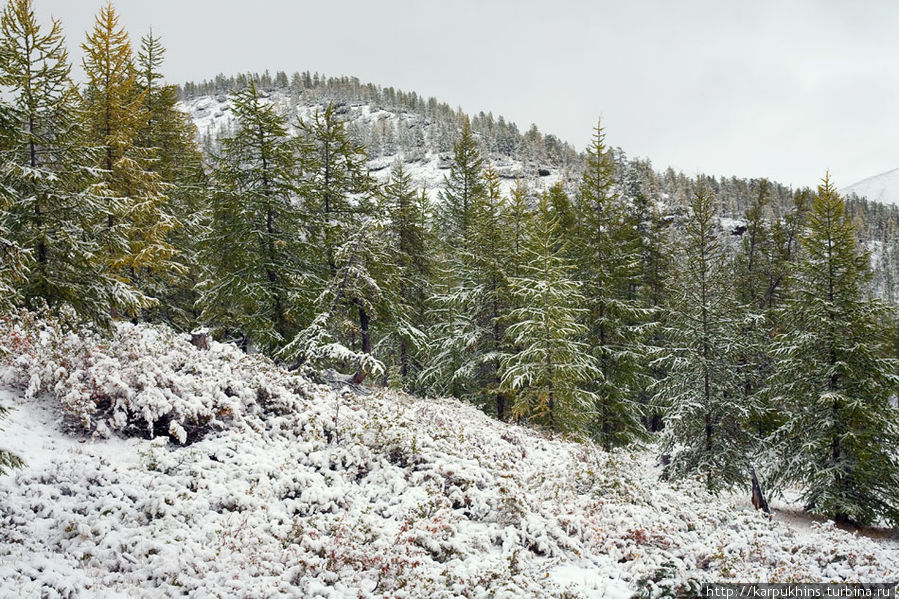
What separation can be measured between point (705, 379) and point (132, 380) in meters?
16.8

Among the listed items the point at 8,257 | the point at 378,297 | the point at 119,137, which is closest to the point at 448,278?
the point at 378,297

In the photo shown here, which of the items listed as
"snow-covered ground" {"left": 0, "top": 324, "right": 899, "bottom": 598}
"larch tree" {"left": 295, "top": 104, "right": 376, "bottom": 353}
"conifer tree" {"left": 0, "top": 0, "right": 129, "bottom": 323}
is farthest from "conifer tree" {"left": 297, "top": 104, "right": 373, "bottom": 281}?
"snow-covered ground" {"left": 0, "top": 324, "right": 899, "bottom": 598}

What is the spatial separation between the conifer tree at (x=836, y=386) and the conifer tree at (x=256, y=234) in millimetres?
16653

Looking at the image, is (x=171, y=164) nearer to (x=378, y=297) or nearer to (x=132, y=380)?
(x=378, y=297)

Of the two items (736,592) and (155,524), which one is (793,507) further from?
(155,524)

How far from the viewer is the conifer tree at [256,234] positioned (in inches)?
613

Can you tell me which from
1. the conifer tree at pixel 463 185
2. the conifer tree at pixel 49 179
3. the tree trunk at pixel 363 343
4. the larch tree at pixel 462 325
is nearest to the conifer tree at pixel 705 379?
the larch tree at pixel 462 325

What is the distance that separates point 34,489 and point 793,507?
21.4 m

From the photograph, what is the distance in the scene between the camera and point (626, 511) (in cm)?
920

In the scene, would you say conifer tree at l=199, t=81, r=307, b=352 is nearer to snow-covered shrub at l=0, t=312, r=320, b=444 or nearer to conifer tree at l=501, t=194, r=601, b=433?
snow-covered shrub at l=0, t=312, r=320, b=444

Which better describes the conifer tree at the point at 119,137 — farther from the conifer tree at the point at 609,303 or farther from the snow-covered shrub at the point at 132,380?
the conifer tree at the point at 609,303

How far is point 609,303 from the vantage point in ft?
64.7

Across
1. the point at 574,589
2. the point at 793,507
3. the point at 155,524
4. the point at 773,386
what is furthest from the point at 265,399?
the point at 793,507

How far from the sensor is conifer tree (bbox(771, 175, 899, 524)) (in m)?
14.2
